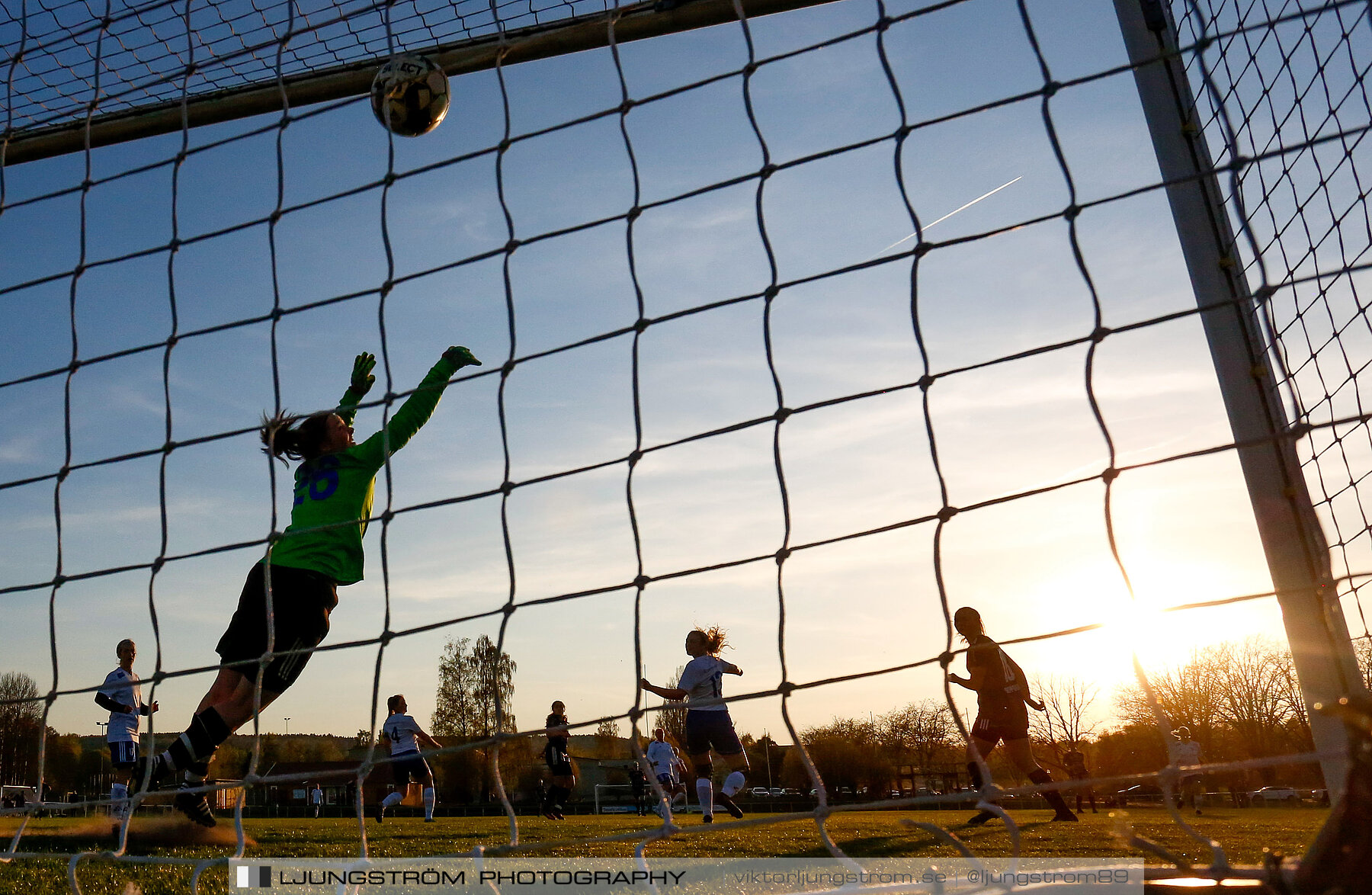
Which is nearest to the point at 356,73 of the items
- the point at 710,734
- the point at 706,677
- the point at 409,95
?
the point at 409,95

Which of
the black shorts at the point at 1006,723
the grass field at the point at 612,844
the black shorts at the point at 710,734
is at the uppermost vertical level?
the black shorts at the point at 710,734

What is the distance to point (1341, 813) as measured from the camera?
3.99 ft

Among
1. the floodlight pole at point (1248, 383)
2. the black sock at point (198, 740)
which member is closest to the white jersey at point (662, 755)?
the black sock at point (198, 740)

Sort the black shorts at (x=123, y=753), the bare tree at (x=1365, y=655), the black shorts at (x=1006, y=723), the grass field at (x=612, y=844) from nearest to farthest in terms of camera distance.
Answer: the bare tree at (x=1365, y=655) < the grass field at (x=612, y=844) < the black shorts at (x=1006, y=723) < the black shorts at (x=123, y=753)

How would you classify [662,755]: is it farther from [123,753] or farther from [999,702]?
[999,702]

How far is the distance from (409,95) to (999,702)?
162 inches

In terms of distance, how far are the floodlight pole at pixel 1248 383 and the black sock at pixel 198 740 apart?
3.28 m

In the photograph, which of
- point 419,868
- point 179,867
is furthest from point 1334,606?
point 179,867

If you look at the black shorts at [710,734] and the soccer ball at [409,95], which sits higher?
the soccer ball at [409,95]

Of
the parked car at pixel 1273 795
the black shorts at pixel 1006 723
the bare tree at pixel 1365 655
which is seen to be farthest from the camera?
the parked car at pixel 1273 795

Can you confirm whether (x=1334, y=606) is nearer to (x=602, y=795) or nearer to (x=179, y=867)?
(x=179, y=867)

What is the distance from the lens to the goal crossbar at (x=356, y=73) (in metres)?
3.53

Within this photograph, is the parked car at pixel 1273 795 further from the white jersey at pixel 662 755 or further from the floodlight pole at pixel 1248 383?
the floodlight pole at pixel 1248 383

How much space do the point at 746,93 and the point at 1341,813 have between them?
2.51m
